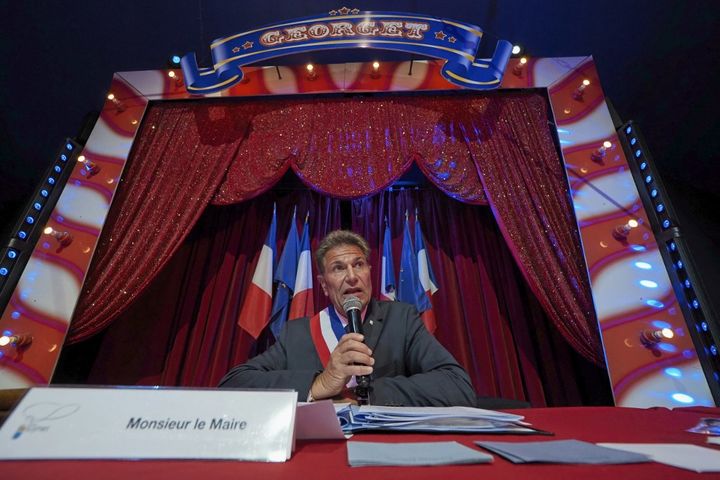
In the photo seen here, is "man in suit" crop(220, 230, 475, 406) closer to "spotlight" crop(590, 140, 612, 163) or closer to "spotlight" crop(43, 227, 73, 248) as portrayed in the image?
"spotlight" crop(43, 227, 73, 248)

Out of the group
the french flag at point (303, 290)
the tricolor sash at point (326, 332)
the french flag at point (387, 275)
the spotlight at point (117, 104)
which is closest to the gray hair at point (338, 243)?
the tricolor sash at point (326, 332)

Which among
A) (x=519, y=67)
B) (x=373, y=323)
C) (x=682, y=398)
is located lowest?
(x=682, y=398)

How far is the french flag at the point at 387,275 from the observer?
133 inches

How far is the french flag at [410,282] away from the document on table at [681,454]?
2.50m

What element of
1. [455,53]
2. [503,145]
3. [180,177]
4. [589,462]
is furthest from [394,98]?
[589,462]

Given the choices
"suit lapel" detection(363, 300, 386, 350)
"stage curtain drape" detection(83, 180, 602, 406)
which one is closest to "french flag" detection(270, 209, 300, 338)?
"stage curtain drape" detection(83, 180, 602, 406)

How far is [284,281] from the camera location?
342cm

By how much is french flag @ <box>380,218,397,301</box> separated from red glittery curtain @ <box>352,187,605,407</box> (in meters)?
0.11

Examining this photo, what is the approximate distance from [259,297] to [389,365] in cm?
175

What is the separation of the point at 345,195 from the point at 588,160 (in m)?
1.97

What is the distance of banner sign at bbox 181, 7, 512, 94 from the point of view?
9.56ft

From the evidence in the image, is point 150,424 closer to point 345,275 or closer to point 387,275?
point 345,275

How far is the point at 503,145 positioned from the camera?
3.24 m

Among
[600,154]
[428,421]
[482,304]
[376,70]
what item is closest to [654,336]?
[482,304]
